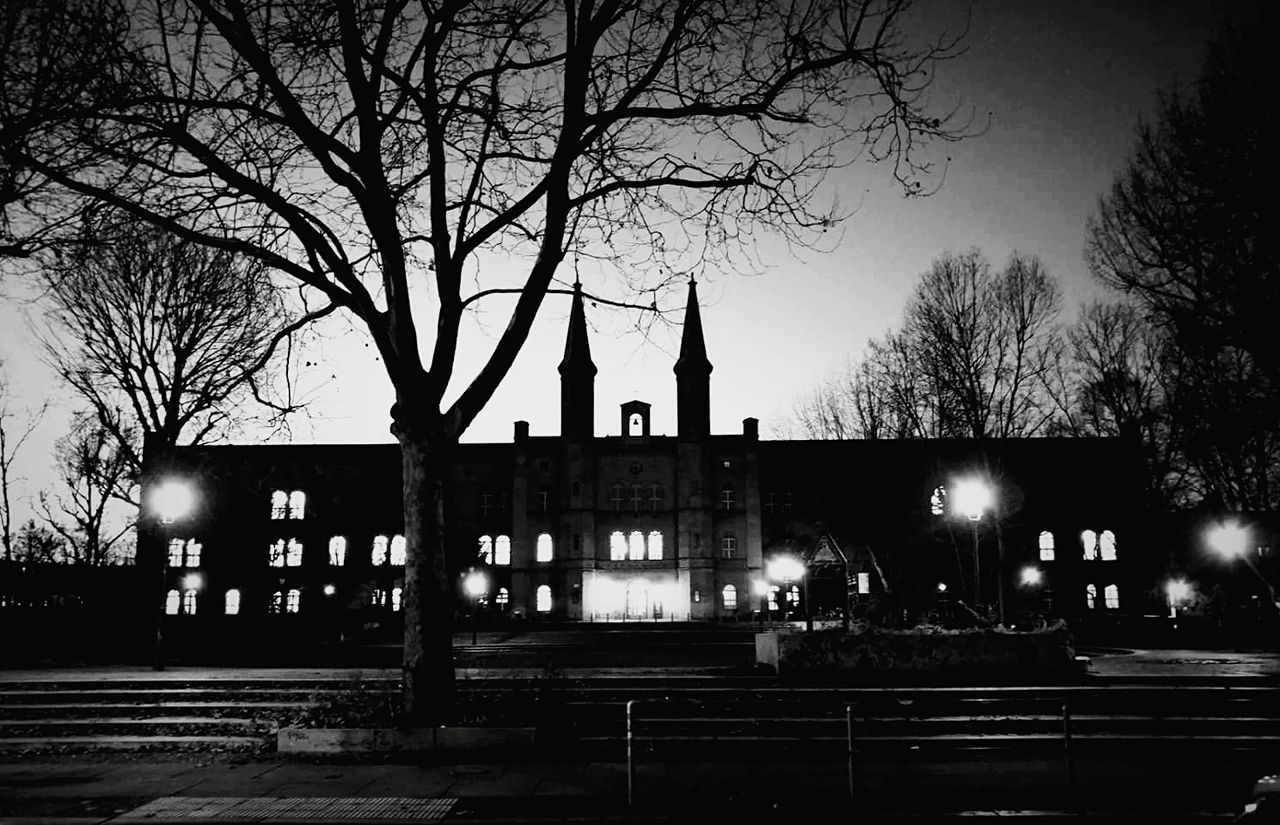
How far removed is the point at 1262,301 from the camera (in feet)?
56.5

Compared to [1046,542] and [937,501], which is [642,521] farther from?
[1046,542]

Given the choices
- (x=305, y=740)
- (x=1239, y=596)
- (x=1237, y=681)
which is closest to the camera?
(x=305, y=740)

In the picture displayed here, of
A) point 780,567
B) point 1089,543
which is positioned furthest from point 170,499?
point 1089,543

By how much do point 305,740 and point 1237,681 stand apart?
44.1 ft

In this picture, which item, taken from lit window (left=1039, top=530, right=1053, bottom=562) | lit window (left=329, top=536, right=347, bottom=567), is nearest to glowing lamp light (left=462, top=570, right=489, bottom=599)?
lit window (left=329, top=536, right=347, bottom=567)

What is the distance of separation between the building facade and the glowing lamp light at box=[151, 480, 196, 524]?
35.0 metres

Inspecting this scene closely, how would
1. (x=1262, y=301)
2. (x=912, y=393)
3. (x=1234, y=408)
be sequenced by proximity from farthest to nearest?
(x=912, y=393), (x=1234, y=408), (x=1262, y=301)

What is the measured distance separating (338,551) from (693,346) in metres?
27.6

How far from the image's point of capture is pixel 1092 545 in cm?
5706

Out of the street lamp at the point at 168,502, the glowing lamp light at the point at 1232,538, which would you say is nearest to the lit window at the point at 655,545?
the glowing lamp light at the point at 1232,538

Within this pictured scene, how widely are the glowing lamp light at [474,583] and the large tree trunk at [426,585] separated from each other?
37.5m

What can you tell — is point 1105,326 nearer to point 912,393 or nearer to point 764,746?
point 912,393

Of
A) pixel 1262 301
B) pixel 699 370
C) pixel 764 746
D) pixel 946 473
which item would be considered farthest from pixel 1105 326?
pixel 764 746

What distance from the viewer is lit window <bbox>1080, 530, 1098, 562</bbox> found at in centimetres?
5681
